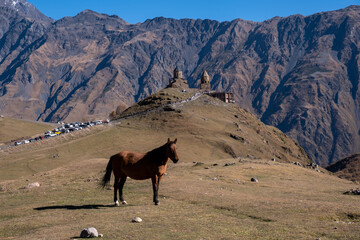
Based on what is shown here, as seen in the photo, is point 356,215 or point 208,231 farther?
point 356,215

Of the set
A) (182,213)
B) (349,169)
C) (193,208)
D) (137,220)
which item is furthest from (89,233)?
(349,169)

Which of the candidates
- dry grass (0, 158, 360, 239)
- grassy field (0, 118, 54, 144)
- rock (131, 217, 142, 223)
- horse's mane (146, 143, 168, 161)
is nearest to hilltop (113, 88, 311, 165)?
grassy field (0, 118, 54, 144)

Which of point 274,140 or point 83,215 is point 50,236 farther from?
point 274,140

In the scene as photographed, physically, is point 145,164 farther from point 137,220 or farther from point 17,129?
point 17,129

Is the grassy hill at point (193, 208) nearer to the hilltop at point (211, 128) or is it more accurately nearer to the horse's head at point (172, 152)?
the horse's head at point (172, 152)

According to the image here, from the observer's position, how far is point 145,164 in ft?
80.5

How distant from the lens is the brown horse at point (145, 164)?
2384 centimetres

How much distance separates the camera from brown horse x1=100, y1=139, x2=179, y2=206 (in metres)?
23.8

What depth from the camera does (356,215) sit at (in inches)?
792

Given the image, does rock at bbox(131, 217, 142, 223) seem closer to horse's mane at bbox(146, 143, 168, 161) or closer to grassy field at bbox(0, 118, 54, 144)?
horse's mane at bbox(146, 143, 168, 161)

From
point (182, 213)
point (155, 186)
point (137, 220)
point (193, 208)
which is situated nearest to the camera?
point (137, 220)

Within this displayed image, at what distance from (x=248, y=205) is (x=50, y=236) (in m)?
10.9

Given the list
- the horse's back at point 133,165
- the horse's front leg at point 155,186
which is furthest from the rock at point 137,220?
the horse's back at point 133,165

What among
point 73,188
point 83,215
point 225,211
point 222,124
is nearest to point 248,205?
point 225,211
